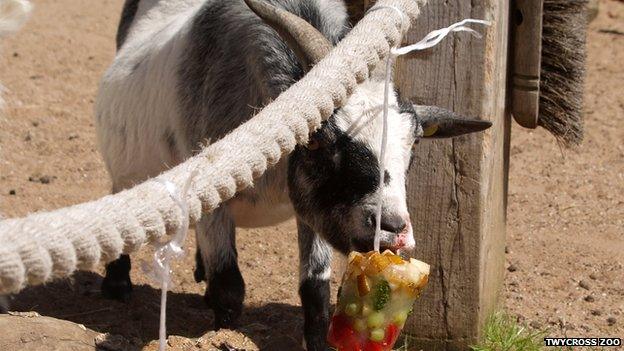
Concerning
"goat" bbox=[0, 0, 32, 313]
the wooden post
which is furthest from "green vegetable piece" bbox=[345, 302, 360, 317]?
the wooden post

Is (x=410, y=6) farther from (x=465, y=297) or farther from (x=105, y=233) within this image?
(x=105, y=233)

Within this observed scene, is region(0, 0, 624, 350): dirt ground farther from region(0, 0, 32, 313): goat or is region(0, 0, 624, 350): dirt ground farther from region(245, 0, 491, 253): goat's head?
region(0, 0, 32, 313): goat

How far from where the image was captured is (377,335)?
2824 mm

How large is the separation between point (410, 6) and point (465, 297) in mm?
1368

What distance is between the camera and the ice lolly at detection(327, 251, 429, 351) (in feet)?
9.04

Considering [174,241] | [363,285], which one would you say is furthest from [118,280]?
[174,241]

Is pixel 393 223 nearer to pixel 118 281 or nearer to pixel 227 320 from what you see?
pixel 227 320

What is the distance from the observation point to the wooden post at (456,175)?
158 inches

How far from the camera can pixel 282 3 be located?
4.20 meters

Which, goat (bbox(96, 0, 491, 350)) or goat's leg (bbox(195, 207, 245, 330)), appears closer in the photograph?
goat (bbox(96, 0, 491, 350))

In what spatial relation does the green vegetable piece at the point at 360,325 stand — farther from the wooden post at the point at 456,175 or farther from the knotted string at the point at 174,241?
the wooden post at the point at 456,175

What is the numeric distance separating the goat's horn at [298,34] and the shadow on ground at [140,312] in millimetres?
1318

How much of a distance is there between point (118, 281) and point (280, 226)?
1172mm

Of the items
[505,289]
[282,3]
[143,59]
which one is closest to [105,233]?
[282,3]
